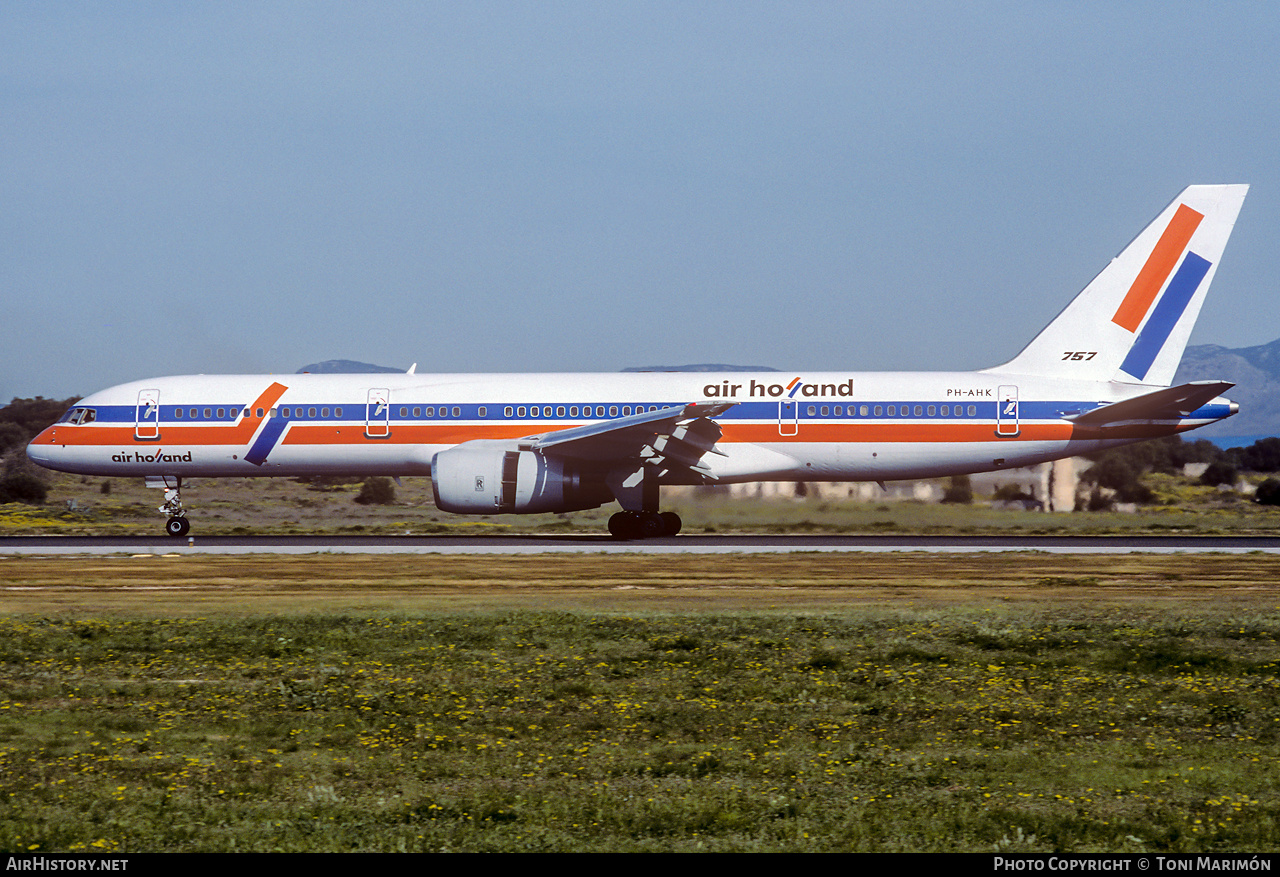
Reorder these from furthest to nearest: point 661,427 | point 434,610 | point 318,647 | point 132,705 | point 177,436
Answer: point 177,436 < point 661,427 < point 434,610 < point 318,647 < point 132,705

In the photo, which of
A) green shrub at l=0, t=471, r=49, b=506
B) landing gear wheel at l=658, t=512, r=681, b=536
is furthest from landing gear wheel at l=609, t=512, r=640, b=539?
green shrub at l=0, t=471, r=49, b=506

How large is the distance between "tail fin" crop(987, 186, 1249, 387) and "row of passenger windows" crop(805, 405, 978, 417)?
81.2 inches

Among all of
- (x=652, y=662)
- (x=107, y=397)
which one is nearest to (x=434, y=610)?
(x=652, y=662)

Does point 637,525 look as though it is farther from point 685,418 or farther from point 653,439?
point 685,418

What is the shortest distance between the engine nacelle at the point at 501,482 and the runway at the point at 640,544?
0.94 metres

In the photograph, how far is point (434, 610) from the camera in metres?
16.1

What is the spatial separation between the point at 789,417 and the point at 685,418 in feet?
9.90

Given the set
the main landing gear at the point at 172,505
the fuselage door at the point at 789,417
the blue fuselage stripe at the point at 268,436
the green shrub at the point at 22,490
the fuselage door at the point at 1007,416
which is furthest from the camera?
the green shrub at the point at 22,490

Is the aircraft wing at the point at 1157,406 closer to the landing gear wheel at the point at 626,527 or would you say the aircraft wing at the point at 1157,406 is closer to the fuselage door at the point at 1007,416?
the fuselage door at the point at 1007,416

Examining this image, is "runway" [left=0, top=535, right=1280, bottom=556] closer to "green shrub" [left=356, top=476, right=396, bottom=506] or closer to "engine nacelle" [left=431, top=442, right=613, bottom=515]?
"engine nacelle" [left=431, top=442, right=613, bottom=515]

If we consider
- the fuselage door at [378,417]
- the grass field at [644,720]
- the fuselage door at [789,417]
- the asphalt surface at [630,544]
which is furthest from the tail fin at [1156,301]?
the fuselage door at [378,417]

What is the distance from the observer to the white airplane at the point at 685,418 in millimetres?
26578
